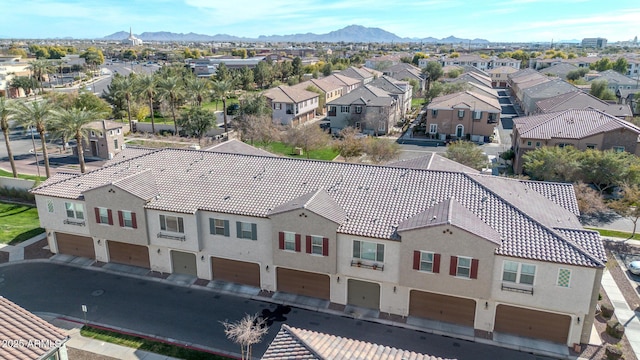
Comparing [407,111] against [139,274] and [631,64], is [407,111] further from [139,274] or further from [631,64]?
[631,64]

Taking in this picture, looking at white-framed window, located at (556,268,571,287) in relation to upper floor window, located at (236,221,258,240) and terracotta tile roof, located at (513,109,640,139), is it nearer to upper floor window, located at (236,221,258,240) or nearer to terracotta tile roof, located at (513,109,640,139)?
upper floor window, located at (236,221,258,240)

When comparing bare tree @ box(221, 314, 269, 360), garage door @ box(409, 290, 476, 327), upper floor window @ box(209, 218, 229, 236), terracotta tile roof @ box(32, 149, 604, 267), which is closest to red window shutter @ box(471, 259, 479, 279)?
terracotta tile roof @ box(32, 149, 604, 267)

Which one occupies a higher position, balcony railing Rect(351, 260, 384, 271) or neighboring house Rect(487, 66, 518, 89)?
neighboring house Rect(487, 66, 518, 89)

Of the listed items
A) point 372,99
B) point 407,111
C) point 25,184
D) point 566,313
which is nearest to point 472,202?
point 566,313

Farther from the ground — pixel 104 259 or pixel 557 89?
pixel 557 89

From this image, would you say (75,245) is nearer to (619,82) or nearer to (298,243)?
(298,243)

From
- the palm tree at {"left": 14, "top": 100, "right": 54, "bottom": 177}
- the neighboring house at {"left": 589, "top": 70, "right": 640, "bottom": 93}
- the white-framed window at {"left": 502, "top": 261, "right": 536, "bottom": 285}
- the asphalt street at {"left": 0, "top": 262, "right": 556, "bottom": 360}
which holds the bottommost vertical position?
the asphalt street at {"left": 0, "top": 262, "right": 556, "bottom": 360}

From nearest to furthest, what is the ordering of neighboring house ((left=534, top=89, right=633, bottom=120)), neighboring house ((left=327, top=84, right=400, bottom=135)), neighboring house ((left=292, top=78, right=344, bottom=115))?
neighboring house ((left=534, top=89, right=633, bottom=120)), neighboring house ((left=327, top=84, right=400, bottom=135)), neighboring house ((left=292, top=78, right=344, bottom=115))
